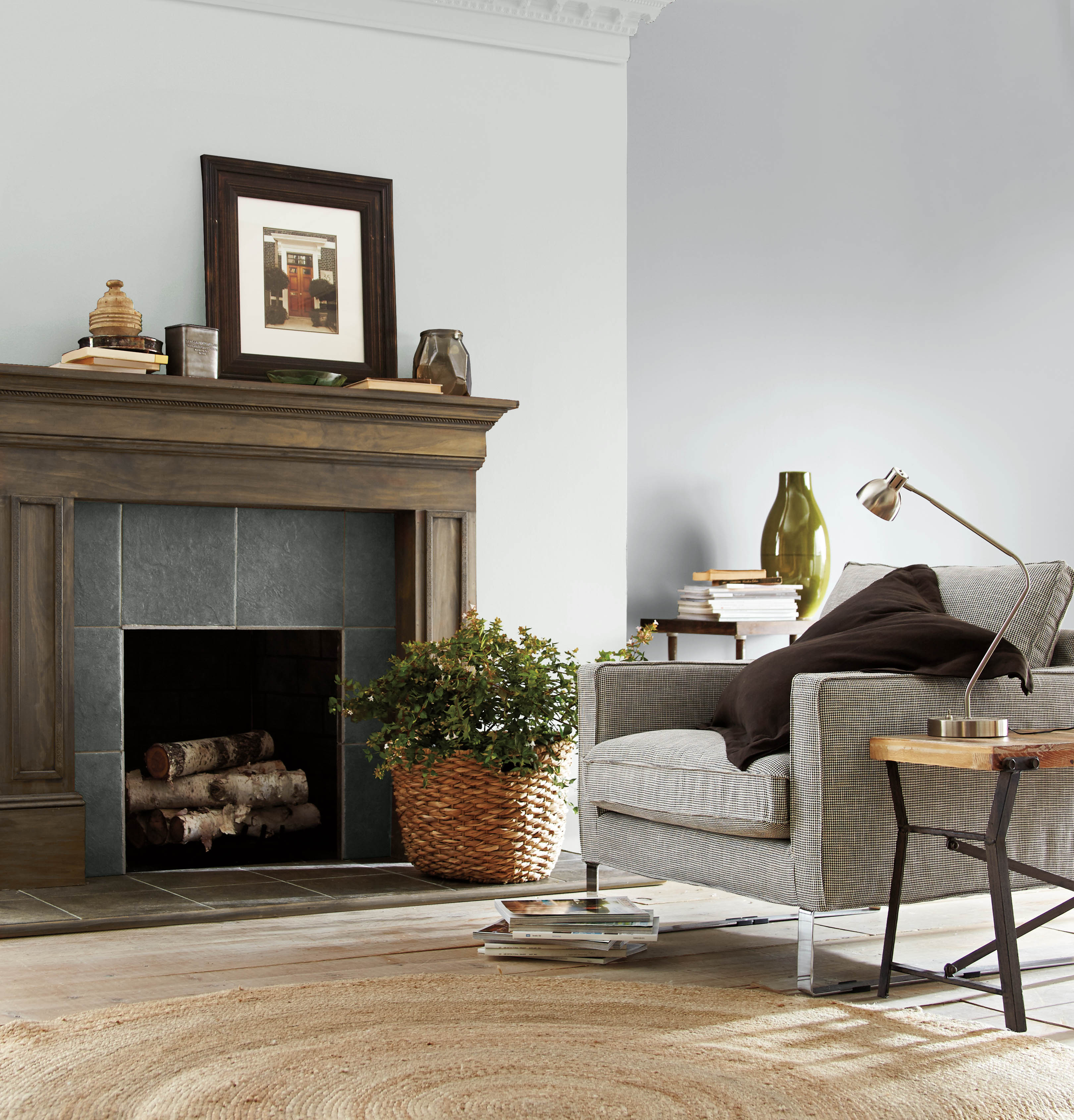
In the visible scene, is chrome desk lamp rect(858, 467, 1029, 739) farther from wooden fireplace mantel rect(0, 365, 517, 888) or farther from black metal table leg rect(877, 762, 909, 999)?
wooden fireplace mantel rect(0, 365, 517, 888)

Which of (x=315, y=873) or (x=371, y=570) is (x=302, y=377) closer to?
(x=371, y=570)

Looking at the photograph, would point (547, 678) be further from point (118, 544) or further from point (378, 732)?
point (118, 544)

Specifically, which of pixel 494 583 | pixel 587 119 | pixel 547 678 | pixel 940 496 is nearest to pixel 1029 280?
pixel 940 496

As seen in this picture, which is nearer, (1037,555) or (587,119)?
(587,119)

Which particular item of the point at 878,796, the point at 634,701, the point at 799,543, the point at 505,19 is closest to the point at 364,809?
the point at 634,701

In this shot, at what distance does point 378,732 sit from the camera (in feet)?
13.8

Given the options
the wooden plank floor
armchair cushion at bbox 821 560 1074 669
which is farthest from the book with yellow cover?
armchair cushion at bbox 821 560 1074 669

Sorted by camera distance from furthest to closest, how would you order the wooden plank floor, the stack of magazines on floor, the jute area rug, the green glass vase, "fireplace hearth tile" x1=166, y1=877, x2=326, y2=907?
1. the green glass vase
2. "fireplace hearth tile" x1=166, y1=877, x2=326, y2=907
3. the stack of magazines on floor
4. the wooden plank floor
5. the jute area rug

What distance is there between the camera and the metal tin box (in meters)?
4.00

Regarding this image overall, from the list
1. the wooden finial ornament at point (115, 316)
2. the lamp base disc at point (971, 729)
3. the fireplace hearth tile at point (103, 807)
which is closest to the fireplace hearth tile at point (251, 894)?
the fireplace hearth tile at point (103, 807)

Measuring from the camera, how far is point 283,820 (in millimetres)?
4406

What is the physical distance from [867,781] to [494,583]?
6.77 ft

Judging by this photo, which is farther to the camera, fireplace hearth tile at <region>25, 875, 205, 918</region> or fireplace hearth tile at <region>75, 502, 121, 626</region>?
fireplace hearth tile at <region>75, 502, 121, 626</region>

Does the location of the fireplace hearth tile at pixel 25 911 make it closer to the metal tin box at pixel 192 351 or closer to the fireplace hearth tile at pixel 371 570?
the fireplace hearth tile at pixel 371 570
